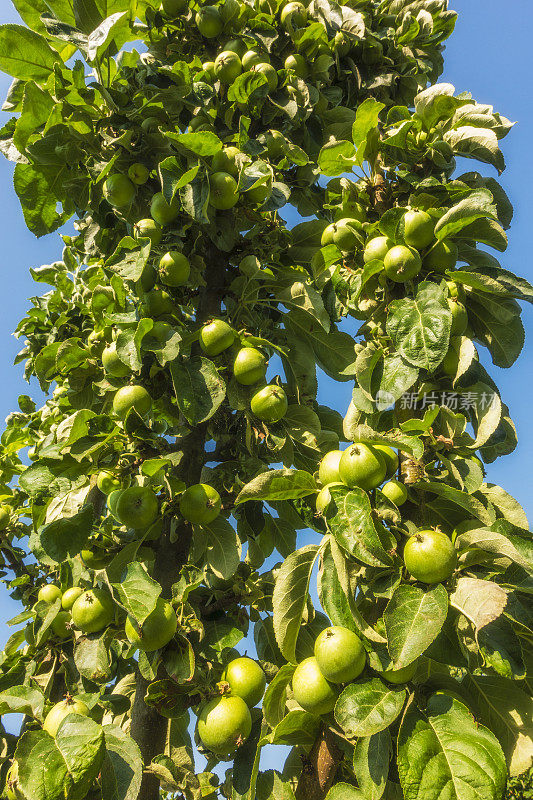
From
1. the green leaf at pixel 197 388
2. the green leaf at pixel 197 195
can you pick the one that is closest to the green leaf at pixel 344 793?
the green leaf at pixel 197 388

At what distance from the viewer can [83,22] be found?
264 cm

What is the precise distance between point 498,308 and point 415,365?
1.63ft

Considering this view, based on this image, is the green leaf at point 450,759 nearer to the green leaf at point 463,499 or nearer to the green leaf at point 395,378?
the green leaf at point 463,499

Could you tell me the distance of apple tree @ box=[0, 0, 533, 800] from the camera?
1483 mm

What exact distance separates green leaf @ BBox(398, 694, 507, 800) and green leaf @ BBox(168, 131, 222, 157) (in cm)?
205

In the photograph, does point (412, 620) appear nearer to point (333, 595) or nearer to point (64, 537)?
point (333, 595)

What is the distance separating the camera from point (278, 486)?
1690 mm

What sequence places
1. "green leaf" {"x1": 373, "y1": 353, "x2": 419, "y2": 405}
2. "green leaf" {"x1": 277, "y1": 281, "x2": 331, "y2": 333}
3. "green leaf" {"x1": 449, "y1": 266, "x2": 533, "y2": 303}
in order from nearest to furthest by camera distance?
"green leaf" {"x1": 373, "y1": 353, "x2": 419, "y2": 405}, "green leaf" {"x1": 449, "y1": 266, "x2": 533, "y2": 303}, "green leaf" {"x1": 277, "y1": 281, "x2": 331, "y2": 333}

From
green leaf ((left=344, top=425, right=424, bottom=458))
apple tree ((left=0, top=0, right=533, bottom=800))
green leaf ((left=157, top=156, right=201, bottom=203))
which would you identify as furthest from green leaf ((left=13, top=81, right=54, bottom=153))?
green leaf ((left=344, top=425, right=424, bottom=458))

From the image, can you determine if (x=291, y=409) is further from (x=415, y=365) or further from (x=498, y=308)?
(x=498, y=308)

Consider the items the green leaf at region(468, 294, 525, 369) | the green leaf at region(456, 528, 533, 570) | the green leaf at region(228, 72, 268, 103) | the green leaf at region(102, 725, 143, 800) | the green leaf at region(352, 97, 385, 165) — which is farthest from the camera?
the green leaf at region(228, 72, 268, 103)

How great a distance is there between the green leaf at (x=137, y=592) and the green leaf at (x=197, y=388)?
1.75 ft

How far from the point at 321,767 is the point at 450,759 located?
0.38 meters

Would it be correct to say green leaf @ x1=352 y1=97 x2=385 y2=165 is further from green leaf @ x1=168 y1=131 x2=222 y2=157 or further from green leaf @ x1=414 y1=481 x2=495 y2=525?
green leaf @ x1=414 y1=481 x2=495 y2=525
